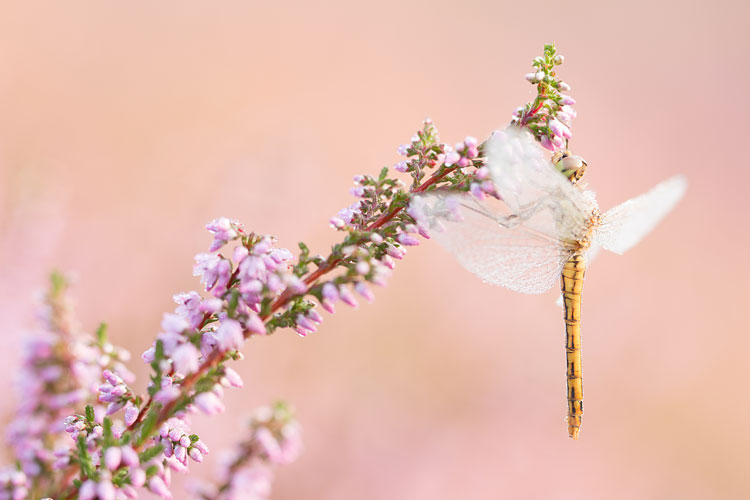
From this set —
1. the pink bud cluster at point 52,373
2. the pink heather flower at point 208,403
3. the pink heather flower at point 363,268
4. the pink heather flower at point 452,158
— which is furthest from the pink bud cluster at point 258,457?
the pink heather flower at point 452,158

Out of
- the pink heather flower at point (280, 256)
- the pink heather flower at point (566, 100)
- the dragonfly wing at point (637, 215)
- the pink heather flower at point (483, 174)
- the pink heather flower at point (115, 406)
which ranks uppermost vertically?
the dragonfly wing at point (637, 215)

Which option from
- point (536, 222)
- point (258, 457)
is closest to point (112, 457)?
point (258, 457)

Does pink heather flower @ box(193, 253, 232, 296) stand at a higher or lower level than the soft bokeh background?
lower

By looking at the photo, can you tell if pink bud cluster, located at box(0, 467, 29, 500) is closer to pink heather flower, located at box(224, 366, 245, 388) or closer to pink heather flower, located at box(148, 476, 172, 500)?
pink heather flower, located at box(148, 476, 172, 500)

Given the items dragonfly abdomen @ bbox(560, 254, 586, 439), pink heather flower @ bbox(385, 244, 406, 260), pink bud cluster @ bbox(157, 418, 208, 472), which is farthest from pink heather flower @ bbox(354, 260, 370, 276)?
dragonfly abdomen @ bbox(560, 254, 586, 439)

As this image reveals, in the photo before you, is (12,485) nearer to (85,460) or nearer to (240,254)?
(85,460)

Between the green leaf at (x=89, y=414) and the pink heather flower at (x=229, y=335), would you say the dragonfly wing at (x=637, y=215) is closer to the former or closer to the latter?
the pink heather flower at (x=229, y=335)
